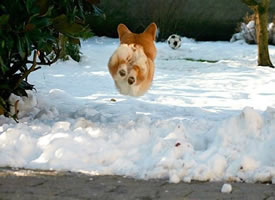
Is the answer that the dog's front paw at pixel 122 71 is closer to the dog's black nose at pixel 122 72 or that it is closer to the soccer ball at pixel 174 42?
the dog's black nose at pixel 122 72

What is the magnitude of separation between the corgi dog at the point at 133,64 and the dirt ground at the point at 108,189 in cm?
52

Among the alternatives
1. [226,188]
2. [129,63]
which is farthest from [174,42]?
[226,188]

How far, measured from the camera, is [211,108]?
4.79m

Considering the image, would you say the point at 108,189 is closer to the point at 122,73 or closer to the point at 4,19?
the point at 122,73

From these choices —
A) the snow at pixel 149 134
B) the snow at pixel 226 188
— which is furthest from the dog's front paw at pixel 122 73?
the snow at pixel 226 188

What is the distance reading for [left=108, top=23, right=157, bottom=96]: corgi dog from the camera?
9.71 feet

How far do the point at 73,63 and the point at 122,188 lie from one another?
5505 millimetres

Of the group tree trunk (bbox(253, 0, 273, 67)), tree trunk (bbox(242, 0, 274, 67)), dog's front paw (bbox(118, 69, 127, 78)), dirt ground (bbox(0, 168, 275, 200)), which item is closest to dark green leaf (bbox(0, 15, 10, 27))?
dog's front paw (bbox(118, 69, 127, 78))

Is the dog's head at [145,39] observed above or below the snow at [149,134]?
above

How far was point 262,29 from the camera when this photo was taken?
8.37 m

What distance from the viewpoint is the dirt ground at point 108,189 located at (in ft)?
8.54

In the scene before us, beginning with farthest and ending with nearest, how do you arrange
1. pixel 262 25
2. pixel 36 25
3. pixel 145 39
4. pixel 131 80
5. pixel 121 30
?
pixel 262 25 → pixel 36 25 → pixel 121 30 → pixel 145 39 → pixel 131 80

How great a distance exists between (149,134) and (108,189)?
777 mm

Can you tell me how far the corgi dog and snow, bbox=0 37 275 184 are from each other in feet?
1.31
